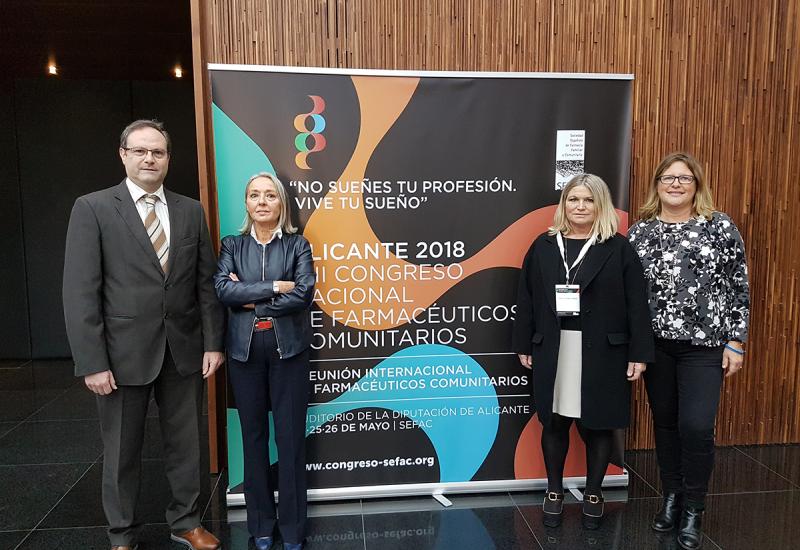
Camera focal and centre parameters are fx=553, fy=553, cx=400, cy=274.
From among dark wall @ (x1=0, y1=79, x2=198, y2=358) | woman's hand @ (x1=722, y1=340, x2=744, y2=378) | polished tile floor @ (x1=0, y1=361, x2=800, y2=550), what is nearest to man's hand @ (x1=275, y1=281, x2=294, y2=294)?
polished tile floor @ (x1=0, y1=361, x2=800, y2=550)

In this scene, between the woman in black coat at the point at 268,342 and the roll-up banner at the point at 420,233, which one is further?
the roll-up banner at the point at 420,233

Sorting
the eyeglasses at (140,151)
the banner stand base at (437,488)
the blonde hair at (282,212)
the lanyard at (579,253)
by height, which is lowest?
the banner stand base at (437,488)

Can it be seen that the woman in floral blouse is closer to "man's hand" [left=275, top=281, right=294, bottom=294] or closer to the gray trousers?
"man's hand" [left=275, top=281, right=294, bottom=294]

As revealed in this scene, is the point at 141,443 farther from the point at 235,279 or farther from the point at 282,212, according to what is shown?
the point at 282,212

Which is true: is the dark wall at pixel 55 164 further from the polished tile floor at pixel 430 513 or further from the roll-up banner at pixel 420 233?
the roll-up banner at pixel 420 233

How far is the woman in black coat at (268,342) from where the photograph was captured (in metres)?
2.49

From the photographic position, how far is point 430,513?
3.04 metres

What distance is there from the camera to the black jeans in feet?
8.46

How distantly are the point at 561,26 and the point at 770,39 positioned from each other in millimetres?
1407

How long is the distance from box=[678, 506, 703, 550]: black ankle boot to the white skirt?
28.7 inches

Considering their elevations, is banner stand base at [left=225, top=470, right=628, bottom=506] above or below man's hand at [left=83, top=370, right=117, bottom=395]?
below

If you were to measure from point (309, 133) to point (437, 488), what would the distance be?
2.10 metres

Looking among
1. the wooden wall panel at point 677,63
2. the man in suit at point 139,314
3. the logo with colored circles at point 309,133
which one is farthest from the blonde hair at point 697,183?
the man in suit at point 139,314

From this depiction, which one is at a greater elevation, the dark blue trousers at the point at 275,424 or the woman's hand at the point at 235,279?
the woman's hand at the point at 235,279
